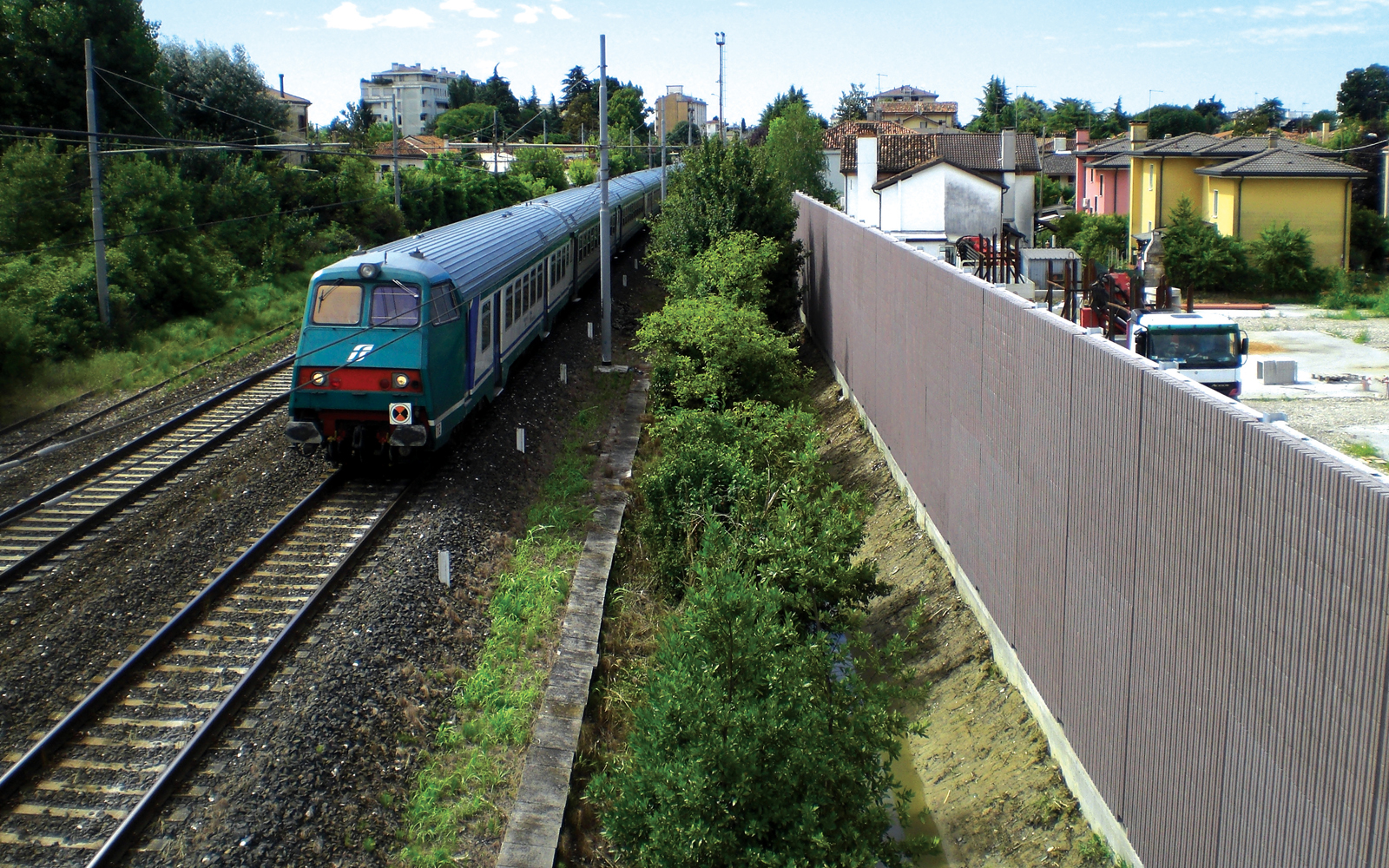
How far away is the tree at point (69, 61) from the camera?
31.8m

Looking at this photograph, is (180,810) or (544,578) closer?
(180,810)

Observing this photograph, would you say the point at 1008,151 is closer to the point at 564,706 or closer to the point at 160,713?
the point at 564,706

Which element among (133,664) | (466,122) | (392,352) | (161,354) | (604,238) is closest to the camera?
(133,664)

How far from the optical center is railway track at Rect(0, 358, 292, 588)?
11.7m

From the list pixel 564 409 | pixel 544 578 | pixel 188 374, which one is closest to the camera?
pixel 544 578

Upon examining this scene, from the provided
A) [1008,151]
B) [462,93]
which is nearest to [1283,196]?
[1008,151]

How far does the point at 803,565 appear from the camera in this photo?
381 inches

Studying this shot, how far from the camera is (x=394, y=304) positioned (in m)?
13.4

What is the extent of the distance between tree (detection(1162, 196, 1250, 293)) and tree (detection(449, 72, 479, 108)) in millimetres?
116579

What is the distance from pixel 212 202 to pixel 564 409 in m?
19.7

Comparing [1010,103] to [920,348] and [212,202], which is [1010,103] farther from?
[920,348]

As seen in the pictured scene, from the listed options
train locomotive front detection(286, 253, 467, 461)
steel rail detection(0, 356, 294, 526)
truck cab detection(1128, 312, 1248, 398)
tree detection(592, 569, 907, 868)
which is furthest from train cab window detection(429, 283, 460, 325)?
truck cab detection(1128, 312, 1248, 398)

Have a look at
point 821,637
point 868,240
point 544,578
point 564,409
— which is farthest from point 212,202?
point 821,637

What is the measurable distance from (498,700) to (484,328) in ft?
25.6
